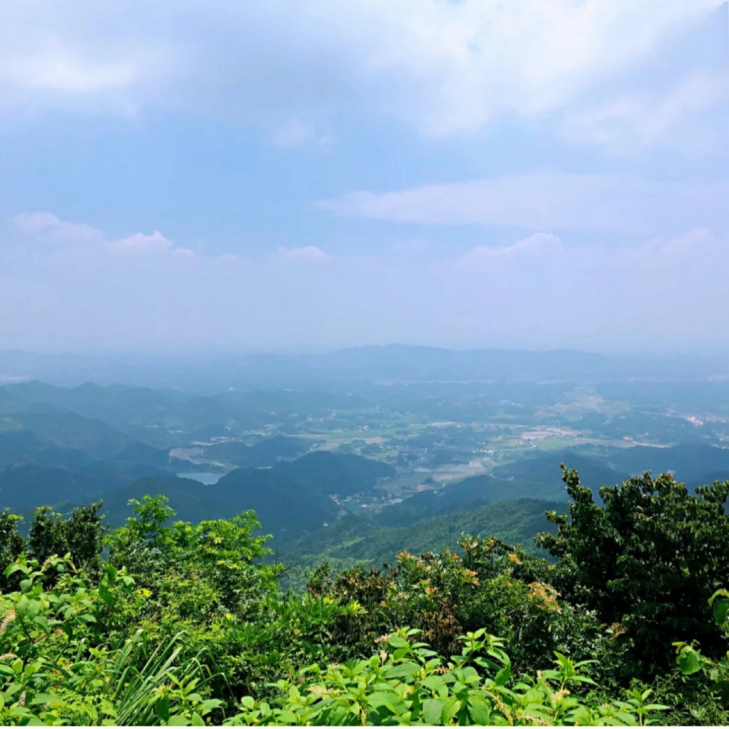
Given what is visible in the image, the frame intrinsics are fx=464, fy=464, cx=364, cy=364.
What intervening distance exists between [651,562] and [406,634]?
2.81 m

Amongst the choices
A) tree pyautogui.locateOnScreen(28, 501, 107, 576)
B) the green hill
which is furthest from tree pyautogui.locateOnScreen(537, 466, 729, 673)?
the green hill

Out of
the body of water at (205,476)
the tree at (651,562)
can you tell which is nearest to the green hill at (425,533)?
the tree at (651,562)

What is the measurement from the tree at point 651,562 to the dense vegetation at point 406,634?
1 cm

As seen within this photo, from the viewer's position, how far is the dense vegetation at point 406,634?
1.44 meters

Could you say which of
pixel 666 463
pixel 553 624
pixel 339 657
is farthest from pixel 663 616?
pixel 666 463

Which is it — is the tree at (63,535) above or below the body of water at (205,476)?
above

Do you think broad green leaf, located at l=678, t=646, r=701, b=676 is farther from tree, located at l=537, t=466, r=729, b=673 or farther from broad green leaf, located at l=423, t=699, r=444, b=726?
tree, located at l=537, t=466, r=729, b=673

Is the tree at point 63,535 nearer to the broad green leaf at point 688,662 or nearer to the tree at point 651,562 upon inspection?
the tree at point 651,562

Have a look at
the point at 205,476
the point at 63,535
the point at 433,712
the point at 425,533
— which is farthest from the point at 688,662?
the point at 205,476

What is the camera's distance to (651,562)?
359 cm

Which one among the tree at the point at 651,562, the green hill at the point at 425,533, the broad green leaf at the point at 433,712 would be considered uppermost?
the broad green leaf at the point at 433,712

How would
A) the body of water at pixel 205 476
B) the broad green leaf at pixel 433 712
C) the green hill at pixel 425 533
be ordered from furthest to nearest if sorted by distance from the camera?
1. the body of water at pixel 205 476
2. the green hill at pixel 425 533
3. the broad green leaf at pixel 433 712

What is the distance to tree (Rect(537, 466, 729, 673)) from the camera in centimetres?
309

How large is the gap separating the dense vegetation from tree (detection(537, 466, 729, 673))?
0.04 feet
